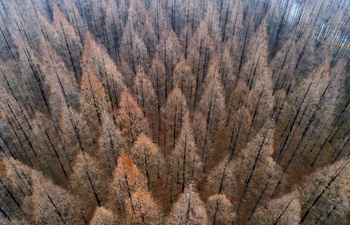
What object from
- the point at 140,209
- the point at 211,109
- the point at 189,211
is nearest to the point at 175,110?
the point at 211,109

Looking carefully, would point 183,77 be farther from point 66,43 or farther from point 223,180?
point 66,43

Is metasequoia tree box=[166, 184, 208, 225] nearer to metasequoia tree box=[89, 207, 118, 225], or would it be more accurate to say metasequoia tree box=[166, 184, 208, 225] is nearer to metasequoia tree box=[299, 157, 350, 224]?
metasequoia tree box=[89, 207, 118, 225]

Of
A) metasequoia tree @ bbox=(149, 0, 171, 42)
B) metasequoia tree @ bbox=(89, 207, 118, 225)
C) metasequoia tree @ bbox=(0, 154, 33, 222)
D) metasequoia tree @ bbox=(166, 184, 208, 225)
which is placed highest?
metasequoia tree @ bbox=(149, 0, 171, 42)

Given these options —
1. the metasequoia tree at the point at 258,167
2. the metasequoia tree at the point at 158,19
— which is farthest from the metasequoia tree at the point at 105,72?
the metasequoia tree at the point at 258,167

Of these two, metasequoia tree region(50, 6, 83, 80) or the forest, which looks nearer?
the forest

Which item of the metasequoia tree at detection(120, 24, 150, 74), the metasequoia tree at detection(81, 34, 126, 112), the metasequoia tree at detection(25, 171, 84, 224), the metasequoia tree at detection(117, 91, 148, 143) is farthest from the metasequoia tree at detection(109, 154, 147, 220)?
the metasequoia tree at detection(120, 24, 150, 74)

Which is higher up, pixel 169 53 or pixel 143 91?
pixel 169 53

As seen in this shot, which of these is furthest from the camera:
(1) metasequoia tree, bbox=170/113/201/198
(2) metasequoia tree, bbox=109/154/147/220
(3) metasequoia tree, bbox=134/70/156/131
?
(3) metasequoia tree, bbox=134/70/156/131
